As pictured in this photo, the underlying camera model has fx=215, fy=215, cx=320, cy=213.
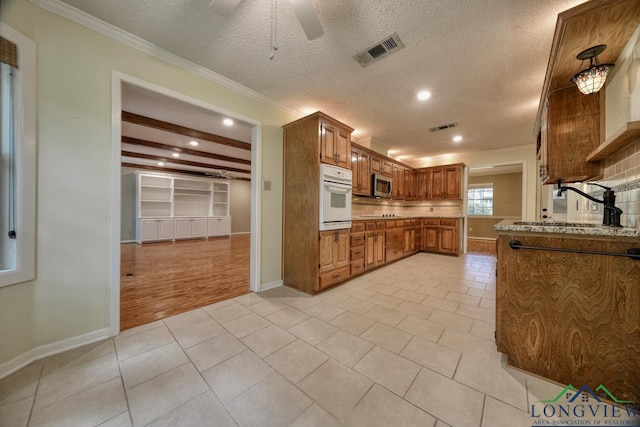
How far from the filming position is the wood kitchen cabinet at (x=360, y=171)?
3.97 m

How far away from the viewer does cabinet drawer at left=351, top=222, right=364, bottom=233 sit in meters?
3.43

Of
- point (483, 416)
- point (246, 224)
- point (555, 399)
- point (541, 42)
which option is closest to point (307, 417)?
point (483, 416)

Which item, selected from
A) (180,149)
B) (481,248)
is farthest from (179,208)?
(481,248)

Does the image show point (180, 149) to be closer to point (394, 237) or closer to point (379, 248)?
point (379, 248)

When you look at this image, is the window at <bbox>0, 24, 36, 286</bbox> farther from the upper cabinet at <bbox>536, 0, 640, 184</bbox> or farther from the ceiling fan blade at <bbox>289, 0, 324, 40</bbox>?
the upper cabinet at <bbox>536, 0, 640, 184</bbox>

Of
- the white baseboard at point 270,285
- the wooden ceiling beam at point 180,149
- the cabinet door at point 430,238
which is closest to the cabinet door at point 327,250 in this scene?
the white baseboard at point 270,285

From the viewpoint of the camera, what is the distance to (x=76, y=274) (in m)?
1.76

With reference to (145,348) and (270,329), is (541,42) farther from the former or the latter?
(145,348)

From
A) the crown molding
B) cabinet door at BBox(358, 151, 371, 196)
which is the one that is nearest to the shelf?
cabinet door at BBox(358, 151, 371, 196)

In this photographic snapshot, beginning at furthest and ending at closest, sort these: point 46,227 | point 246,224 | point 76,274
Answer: point 246,224, point 76,274, point 46,227

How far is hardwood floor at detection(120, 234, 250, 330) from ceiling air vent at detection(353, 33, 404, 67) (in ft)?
10.4

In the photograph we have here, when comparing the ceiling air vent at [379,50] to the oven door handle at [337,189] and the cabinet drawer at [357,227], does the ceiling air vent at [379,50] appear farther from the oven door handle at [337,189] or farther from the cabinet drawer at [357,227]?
the cabinet drawer at [357,227]

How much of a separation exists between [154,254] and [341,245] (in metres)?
4.98

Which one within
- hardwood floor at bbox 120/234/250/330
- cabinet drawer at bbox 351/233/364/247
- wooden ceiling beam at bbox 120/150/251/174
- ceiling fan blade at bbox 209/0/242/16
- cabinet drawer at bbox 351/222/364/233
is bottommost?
hardwood floor at bbox 120/234/250/330
